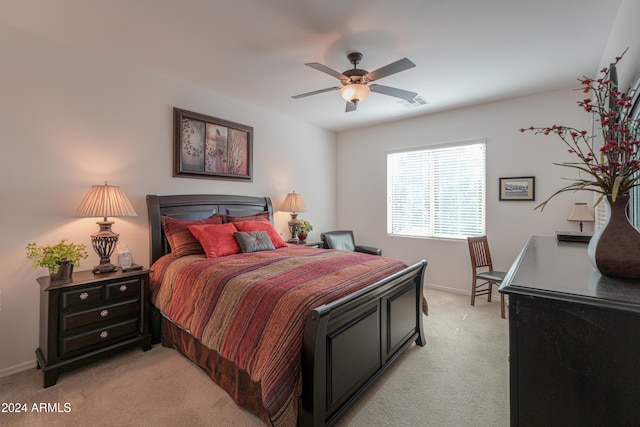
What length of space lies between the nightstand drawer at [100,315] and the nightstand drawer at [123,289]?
2.8 inches

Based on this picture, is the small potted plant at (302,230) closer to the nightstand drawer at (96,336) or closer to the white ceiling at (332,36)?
the white ceiling at (332,36)

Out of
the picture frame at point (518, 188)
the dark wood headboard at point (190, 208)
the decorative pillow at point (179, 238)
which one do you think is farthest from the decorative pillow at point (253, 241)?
the picture frame at point (518, 188)

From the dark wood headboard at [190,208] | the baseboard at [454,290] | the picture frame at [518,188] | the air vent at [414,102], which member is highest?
the air vent at [414,102]

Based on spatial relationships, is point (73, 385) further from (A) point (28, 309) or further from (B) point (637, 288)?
(B) point (637, 288)

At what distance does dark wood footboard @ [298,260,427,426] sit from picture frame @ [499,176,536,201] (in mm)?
2231

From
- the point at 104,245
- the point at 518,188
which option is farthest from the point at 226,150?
the point at 518,188

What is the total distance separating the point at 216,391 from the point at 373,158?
4278 mm

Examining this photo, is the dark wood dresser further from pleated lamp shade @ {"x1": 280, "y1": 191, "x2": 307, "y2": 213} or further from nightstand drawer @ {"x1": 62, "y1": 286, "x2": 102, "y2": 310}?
pleated lamp shade @ {"x1": 280, "y1": 191, "x2": 307, "y2": 213}

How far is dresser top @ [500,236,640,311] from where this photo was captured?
839 millimetres

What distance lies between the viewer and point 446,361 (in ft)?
8.36

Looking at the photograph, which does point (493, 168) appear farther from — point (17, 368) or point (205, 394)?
point (17, 368)

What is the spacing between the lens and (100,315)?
8.04ft

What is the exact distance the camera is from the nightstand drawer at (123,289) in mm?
2505

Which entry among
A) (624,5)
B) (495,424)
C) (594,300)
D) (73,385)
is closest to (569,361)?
(594,300)
